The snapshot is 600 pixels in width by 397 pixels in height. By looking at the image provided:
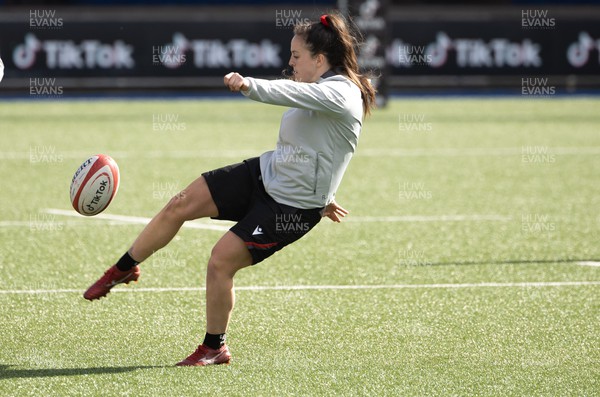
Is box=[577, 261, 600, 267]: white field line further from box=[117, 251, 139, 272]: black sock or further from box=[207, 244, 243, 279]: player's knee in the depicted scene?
box=[117, 251, 139, 272]: black sock

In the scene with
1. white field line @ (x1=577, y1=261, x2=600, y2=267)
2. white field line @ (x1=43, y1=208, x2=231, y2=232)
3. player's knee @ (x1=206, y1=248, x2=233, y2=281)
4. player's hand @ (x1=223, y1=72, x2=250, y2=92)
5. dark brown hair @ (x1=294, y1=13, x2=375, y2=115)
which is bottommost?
white field line @ (x1=43, y1=208, x2=231, y2=232)

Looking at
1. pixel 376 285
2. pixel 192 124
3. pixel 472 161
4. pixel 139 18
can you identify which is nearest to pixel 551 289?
pixel 376 285

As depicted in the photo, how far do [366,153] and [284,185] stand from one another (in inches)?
360

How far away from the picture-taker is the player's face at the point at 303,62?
5215mm

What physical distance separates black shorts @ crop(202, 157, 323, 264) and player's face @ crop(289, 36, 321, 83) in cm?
54

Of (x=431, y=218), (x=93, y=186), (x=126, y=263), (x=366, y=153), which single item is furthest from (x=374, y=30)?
(x=126, y=263)

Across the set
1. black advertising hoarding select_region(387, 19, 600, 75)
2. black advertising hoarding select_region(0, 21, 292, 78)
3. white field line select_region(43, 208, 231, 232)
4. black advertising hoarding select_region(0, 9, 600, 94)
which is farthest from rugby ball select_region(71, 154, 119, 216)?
black advertising hoarding select_region(387, 19, 600, 75)

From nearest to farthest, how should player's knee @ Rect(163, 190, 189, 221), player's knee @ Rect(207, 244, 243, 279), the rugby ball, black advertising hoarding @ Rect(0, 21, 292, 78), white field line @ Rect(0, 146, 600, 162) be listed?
player's knee @ Rect(207, 244, 243, 279) < player's knee @ Rect(163, 190, 189, 221) < the rugby ball < white field line @ Rect(0, 146, 600, 162) < black advertising hoarding @ Rect(0, 21, 292, 78)

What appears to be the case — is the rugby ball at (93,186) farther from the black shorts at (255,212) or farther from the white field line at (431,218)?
the white field line at (431,218)

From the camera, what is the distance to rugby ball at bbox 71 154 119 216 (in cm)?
602

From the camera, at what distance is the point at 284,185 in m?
5.24

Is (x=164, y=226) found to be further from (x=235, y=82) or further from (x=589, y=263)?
(x=589, y=263)

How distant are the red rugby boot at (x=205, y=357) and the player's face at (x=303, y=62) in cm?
141

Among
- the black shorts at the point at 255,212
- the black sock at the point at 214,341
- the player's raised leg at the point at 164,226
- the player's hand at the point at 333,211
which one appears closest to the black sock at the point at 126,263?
the player's raised leg at the point at 164,226
